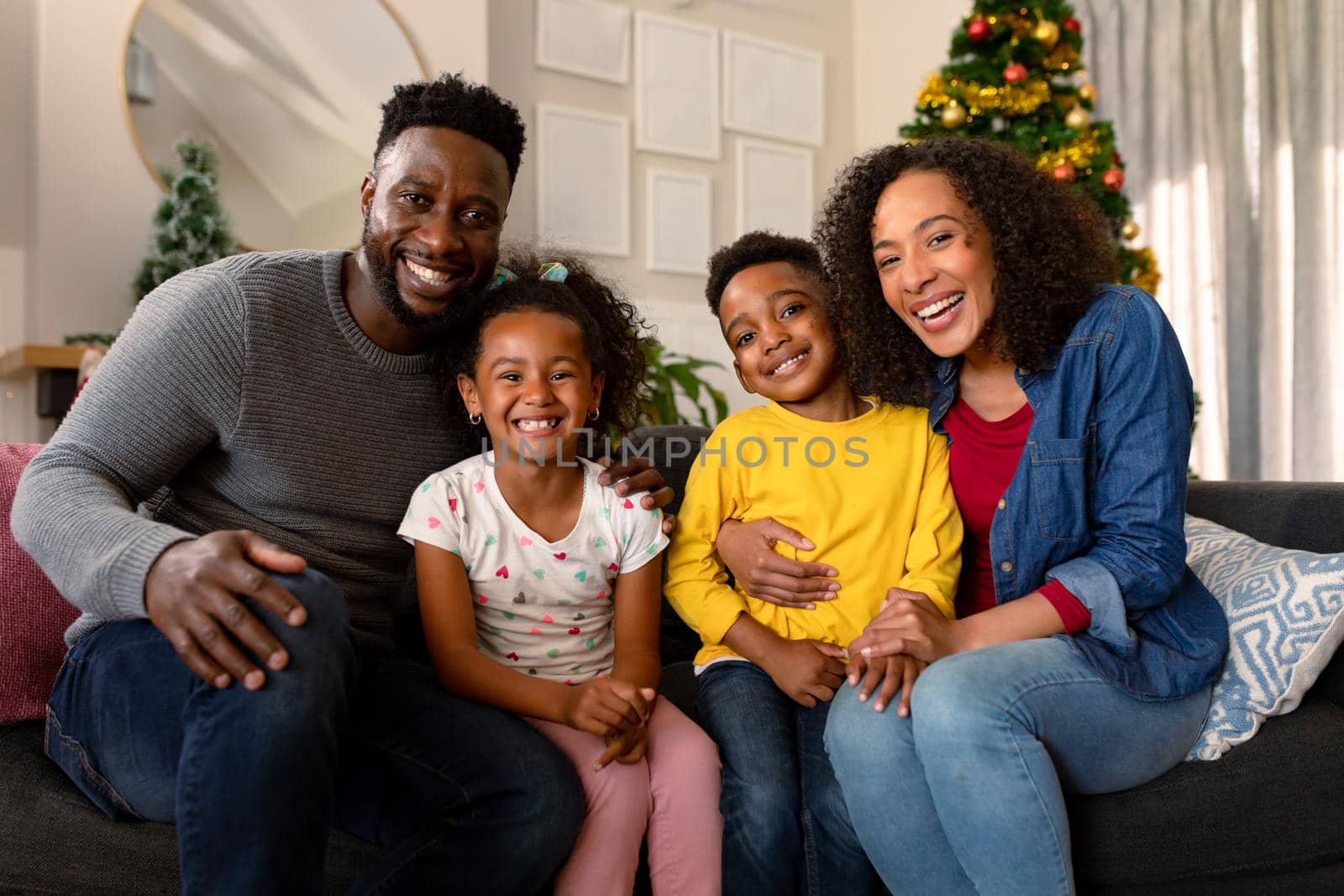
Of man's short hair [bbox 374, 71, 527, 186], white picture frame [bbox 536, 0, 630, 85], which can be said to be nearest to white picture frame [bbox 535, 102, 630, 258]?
white picture frame [bbox 536, 0, 630, 85]

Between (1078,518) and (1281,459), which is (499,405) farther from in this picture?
(1281,459)

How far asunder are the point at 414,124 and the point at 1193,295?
123 inches

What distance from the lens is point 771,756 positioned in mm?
1229

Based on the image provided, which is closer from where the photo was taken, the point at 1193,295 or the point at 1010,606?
the point at 1010,606

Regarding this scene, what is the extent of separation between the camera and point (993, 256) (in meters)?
A: 1.33

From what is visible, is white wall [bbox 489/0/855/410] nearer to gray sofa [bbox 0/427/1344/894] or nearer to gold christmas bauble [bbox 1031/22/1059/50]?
gold christmas bauble [bbox 1031/22/1059/50]

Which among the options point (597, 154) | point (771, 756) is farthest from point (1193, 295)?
point (771, 756)

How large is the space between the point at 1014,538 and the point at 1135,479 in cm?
16

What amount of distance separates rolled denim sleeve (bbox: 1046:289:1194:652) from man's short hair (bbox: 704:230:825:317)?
18.8 inches

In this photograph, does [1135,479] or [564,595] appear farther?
[564,595]

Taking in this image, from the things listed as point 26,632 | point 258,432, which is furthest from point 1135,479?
point 26,632

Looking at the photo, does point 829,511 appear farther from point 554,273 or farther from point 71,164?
point 71,164

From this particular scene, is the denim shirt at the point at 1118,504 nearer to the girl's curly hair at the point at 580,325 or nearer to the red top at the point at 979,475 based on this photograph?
the red top at the point at 979,475

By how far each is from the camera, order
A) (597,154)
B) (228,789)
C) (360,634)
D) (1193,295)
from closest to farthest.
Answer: (228,789) → (360,634) → (1193,295) → (597,154)
